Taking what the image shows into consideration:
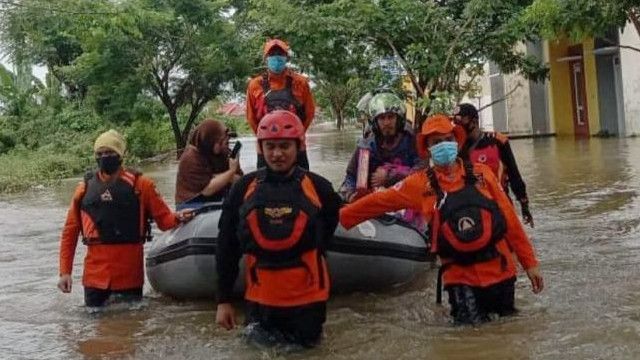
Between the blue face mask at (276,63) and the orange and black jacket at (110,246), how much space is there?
138 cm

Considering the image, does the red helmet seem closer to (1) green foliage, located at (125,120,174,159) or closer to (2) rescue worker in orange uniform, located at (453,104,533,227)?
(2) rescue worker in orange uniform, located at (453,104,533,227)

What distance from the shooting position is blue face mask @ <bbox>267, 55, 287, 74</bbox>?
6.54 meters

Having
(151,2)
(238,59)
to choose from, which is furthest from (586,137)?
(151,2)

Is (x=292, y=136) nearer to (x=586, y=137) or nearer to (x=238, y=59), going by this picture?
(x=586, y=137)

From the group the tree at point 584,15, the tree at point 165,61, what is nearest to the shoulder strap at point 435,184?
the tree at point 584,15

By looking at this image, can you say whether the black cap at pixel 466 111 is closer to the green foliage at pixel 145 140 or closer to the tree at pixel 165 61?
the tree at pixel 165 61

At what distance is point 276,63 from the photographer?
6574 mm

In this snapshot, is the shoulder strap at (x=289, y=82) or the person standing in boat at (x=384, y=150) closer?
the person standing in boat at (x=384, y=150)

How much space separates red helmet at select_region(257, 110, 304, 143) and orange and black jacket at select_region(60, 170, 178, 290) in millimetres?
1674

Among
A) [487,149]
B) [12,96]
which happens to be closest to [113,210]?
[487,149]

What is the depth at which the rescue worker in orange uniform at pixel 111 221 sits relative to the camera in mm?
5738

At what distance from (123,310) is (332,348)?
182cm

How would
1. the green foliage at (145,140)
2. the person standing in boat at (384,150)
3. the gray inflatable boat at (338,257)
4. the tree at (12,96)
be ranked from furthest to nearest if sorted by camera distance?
the tree at (12,96) → the green foliage at (145,140) → the person standing in boat at (384,150) → the gray inflatable boat at (338,257)

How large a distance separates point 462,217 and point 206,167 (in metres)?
2.22
